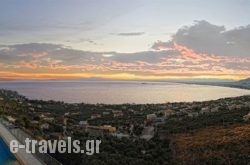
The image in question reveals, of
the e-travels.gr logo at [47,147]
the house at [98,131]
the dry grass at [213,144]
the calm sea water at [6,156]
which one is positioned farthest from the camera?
the house at [98,131]

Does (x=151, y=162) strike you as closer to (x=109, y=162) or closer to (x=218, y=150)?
(x=109, y=162)

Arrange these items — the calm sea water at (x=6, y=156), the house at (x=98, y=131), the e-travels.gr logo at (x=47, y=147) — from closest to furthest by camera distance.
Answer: the calm sea water at (x=6, y=156), the e-travels.gr logo at (x=47, y=147), the house at (x=98, y=131)

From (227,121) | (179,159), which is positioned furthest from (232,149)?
(227,121)

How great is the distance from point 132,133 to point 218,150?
8572 millimetres

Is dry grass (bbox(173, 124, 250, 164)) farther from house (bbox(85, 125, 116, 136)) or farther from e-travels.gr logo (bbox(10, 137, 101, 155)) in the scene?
e-travels.gr logo (bbox(10, 137, 101, 155))

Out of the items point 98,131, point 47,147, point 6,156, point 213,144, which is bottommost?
point 213,144

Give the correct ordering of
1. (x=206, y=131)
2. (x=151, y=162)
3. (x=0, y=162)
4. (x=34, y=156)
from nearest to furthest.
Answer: (x=34, y=156) → (x=0, y=162) → (x=151, y=162) → (x=206, y=131)

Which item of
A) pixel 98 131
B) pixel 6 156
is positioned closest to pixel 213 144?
pixel 98 131

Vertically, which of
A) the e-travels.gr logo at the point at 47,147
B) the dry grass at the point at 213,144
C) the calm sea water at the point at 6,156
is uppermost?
the e-travels.gr logo at the point at 47,147

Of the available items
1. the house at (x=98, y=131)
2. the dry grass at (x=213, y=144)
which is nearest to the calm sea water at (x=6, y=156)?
the dry grass at (x=213, y=144)

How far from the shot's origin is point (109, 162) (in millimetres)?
14117

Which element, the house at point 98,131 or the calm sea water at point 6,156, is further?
the house at point 98,131

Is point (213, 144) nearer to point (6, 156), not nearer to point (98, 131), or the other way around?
point (98, 131)

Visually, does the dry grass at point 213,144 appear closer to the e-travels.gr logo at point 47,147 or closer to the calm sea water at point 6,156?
the e-travels.gr logo at point 47,147
